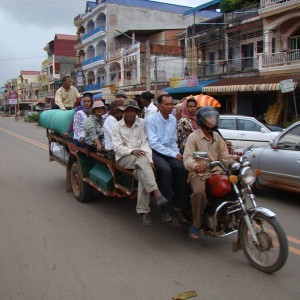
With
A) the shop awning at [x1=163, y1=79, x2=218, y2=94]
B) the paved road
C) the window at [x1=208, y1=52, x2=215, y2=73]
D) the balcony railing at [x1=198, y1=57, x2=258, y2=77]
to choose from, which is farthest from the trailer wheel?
the window at [x1=208, y1=52, x2=215, y2=73]

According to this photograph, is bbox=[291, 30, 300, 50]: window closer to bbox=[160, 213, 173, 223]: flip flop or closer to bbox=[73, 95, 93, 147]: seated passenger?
bbox=[73, 95, 93, 147]: seated passenger

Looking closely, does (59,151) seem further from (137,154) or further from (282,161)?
(282,161)

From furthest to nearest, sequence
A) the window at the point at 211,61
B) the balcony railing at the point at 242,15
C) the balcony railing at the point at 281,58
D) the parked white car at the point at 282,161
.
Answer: the window at the point at 211,61, the balcony railing at the point at 242,15, the balcony railing at the point at 281,58, the parked white car at the point at 282,161

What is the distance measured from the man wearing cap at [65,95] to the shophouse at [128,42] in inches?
A: 1073

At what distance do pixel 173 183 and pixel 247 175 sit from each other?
100cm

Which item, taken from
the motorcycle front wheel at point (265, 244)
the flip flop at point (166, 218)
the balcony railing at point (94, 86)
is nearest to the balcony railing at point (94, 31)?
the balcony railing at point (94, 86)

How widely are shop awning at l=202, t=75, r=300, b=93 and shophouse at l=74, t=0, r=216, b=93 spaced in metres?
12.5

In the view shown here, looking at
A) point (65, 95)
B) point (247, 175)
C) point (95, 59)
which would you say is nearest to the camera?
point (247, 175)

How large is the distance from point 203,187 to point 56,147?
4.87 metres

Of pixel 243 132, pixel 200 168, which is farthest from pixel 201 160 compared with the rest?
pixel 243 132

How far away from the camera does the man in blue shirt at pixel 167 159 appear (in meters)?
4.64

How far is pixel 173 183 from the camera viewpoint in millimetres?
4742

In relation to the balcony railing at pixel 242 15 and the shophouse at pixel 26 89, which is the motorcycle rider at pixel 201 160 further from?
the shophouse at pixel 26 89

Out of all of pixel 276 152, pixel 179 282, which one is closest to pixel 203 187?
pixel 179 282
